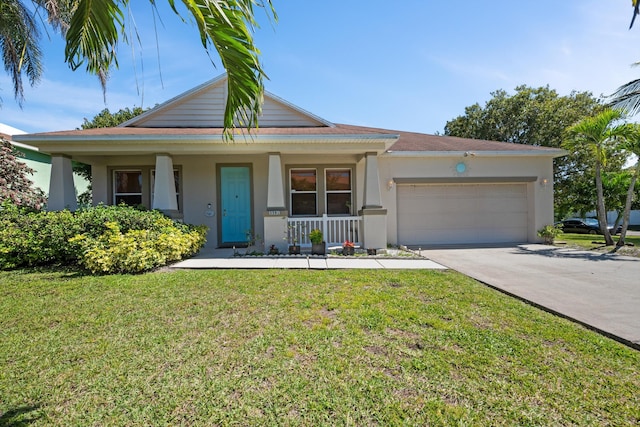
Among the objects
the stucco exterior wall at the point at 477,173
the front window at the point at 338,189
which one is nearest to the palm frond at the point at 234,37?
the front window at the point at 338,189

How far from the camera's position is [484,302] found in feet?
14.8

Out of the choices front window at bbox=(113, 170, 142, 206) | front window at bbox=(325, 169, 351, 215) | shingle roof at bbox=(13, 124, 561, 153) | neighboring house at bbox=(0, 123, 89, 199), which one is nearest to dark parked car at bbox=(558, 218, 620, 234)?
shingle roof at bbox=(13, 124, 561, 153)

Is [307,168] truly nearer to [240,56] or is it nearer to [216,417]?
[240,56]

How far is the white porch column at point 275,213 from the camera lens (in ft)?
28.8

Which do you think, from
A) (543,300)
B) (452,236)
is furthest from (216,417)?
(452,236)

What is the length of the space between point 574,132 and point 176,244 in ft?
44.7

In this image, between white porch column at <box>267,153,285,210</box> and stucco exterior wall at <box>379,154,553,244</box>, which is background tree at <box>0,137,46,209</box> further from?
stucco exterior wall at <box>379,154,553,244</box>

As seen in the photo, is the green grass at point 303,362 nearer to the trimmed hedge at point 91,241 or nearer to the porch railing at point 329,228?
the trimmed hedge at point 91,241

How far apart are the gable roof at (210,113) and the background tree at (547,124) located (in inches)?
693

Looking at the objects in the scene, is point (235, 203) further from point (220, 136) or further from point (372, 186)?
point (372, 186)

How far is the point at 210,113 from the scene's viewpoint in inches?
420

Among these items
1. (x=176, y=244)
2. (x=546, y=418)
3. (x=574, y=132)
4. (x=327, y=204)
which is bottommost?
(x=546, y=418)

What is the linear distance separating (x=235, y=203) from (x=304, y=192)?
8.05 ft

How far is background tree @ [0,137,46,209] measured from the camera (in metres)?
11.2
